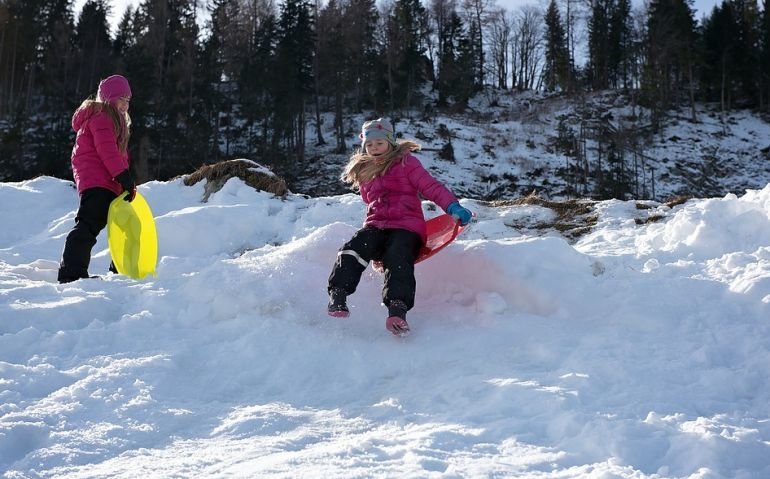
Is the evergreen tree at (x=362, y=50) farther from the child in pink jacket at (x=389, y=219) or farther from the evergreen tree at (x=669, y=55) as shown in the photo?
the child in pink jacket at (x=389, y=219)

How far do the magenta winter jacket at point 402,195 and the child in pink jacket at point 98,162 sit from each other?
191cm

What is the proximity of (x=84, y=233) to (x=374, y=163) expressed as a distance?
7.40 feet

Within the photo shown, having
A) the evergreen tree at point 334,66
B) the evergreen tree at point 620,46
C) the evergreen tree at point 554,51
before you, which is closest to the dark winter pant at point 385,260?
the evergreen tree at point 334,66

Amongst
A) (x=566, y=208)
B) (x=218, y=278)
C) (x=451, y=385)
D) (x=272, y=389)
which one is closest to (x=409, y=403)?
(x=451, y=385)

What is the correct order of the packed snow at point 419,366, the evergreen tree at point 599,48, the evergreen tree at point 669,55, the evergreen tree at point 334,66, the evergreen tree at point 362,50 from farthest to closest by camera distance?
the evergreen tree at point 599,48
the evergreen tree at point 362,50
the evergreen tree at point 669,55
the evergreen tree at point 334,66
the packed snow at point 419,366

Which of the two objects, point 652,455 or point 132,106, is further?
point 132,106

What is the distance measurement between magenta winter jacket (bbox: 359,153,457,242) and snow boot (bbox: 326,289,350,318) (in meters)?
0.69

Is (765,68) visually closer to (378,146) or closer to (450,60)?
(450,60)

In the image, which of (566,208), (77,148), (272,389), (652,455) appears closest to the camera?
(652,455)

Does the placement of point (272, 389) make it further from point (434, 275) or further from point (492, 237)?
point (492, 237)

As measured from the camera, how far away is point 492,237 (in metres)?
5.98

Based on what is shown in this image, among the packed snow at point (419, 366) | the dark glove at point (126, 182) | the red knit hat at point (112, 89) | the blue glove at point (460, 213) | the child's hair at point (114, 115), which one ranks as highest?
the red knit hat at point (112, 89)

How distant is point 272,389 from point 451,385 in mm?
797

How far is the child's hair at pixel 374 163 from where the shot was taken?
3865mm
